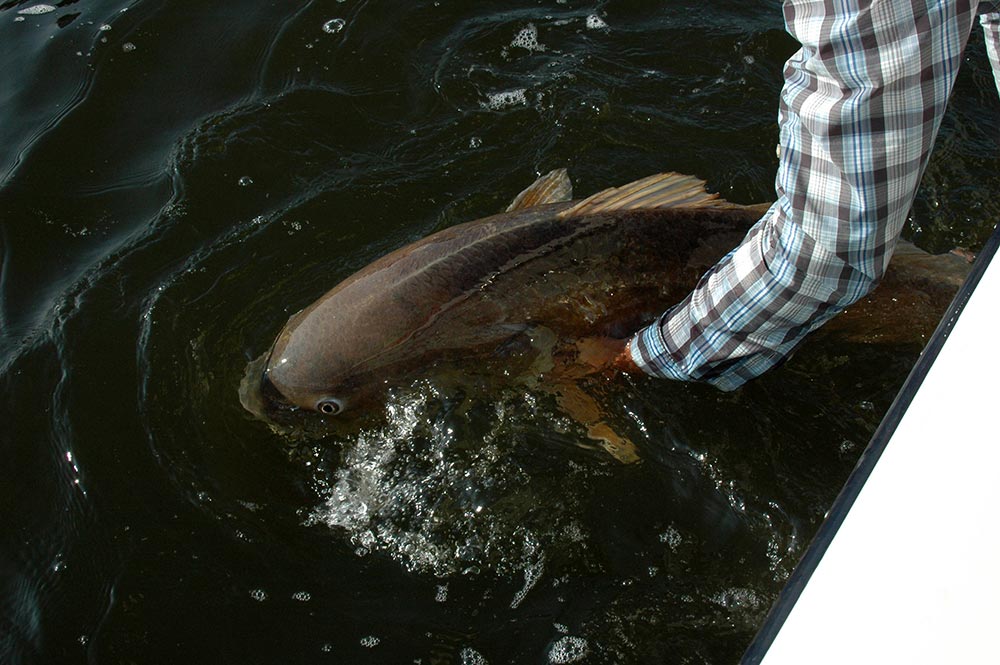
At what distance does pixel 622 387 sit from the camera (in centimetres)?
417

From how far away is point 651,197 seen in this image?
3844mm

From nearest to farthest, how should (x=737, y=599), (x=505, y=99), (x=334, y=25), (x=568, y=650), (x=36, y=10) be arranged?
(x=568, y=650), (x=737, y=599), (x=505, y=99), (x=334, y=25), (x=36, y=10)

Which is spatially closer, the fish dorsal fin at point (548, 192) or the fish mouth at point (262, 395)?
the fish mouth at point (262, 395)

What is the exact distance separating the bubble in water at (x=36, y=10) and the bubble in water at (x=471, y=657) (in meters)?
5.43

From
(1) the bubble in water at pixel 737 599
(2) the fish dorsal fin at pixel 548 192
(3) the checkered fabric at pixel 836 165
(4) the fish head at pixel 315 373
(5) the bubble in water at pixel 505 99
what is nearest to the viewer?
(3) the checkered fabric at pixel 836 165

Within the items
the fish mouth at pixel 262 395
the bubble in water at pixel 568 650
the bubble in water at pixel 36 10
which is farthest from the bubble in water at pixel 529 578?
the bubble in water at pixel 36 10

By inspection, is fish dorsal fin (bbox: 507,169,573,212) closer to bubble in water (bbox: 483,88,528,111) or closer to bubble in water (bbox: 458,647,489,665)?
bubble in water (bbox: 483,88,528,111)

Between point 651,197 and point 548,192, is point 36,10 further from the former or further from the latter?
point 651,197

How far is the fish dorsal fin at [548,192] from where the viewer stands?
4.30m

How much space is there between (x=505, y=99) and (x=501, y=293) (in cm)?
208

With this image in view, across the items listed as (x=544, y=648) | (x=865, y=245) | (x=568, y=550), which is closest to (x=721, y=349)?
(x=865, y=245)

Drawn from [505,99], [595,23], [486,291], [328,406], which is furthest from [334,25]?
[328,406]

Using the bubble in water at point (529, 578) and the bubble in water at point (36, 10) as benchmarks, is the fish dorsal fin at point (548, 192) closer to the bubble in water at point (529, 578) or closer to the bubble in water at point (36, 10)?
the bubble in water at point (529, 578)

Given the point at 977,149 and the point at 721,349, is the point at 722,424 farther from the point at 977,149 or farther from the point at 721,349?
the point at 977,149
